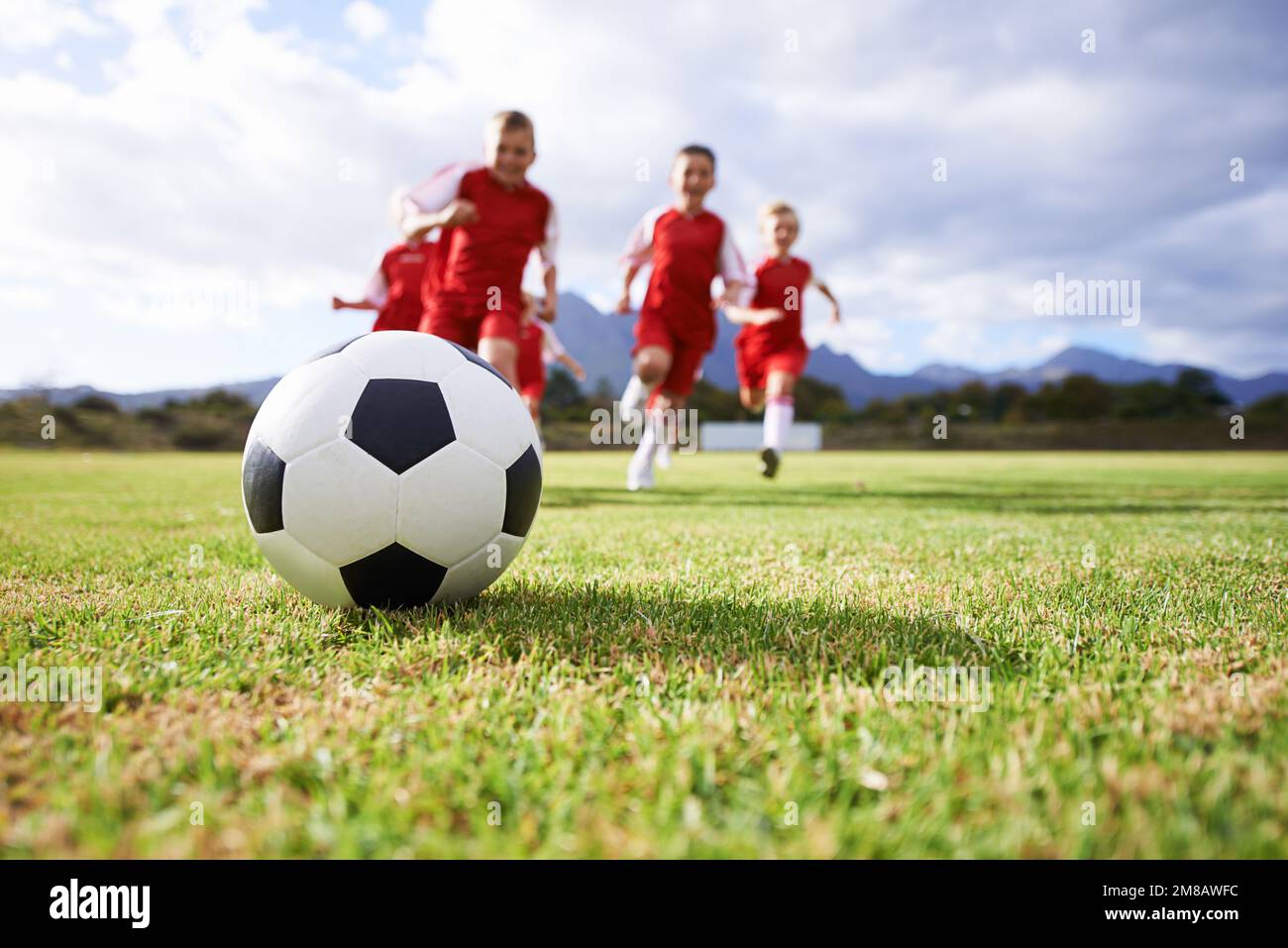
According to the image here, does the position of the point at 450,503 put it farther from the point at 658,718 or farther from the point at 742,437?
the point at 742,437

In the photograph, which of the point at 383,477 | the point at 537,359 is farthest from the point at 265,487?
the point at 537,359

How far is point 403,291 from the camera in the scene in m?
7.76

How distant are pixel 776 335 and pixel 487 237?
3769 mm

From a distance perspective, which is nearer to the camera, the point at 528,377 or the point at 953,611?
the point at 953,611

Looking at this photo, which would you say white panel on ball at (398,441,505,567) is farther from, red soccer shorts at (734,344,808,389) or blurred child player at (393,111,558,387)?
red soccer shorts at (734,344,808,389)

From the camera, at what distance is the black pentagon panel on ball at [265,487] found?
2064 mm

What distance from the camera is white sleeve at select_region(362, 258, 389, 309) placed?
788 centimetres

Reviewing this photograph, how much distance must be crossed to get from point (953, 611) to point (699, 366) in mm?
5607

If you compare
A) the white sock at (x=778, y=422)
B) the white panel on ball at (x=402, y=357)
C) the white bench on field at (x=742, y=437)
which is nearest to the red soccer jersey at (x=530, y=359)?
the white sock at (x=778, y=422)

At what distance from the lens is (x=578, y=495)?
23.8 ft

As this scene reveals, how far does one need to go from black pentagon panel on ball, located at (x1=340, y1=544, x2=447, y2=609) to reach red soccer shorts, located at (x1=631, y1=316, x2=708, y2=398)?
17.3ft

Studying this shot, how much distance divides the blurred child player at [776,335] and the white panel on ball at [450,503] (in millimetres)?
5578

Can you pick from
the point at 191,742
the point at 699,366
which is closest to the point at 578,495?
the point at 699,366
